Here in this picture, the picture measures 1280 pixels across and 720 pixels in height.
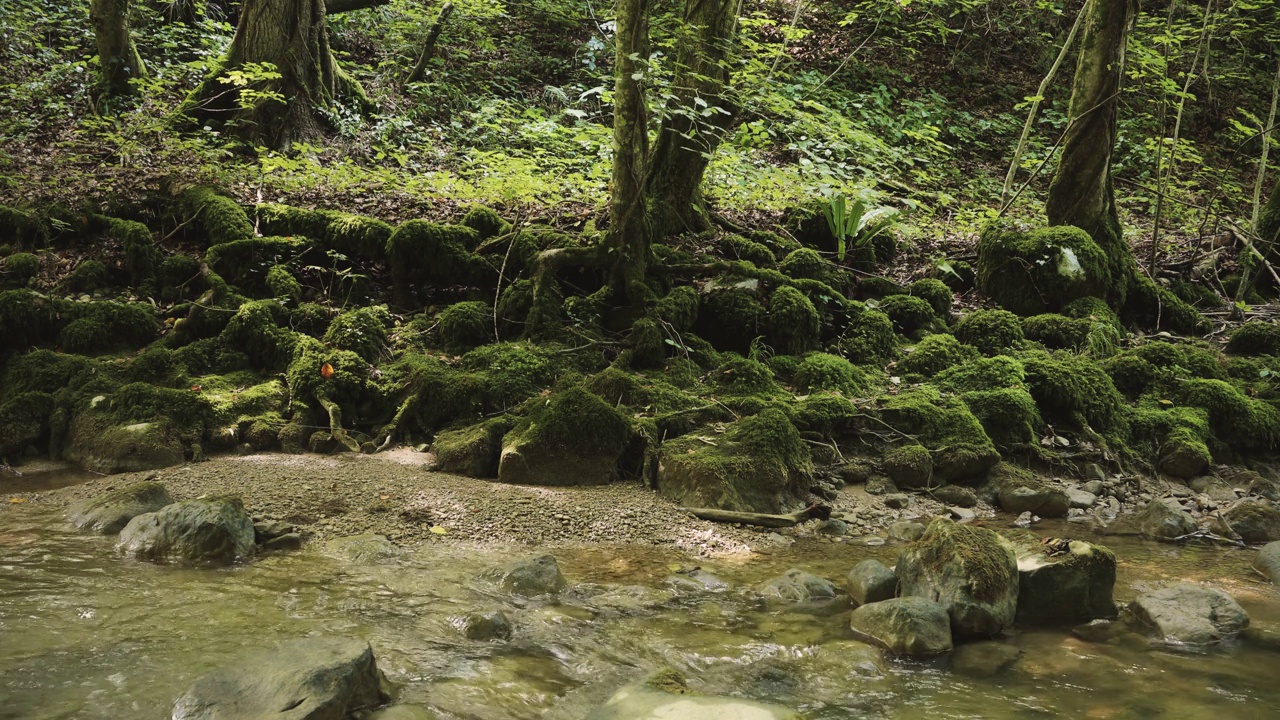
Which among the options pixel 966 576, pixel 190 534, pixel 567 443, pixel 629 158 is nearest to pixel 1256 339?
pixel 966 576

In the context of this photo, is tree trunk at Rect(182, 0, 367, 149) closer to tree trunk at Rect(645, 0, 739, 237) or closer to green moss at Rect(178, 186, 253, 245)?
green moss at Rect(178, 186, 253, 245)

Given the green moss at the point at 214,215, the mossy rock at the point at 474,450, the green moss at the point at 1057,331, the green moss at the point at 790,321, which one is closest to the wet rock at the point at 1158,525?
the green moss at the point at 1057,331

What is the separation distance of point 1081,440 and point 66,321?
942 centimetres

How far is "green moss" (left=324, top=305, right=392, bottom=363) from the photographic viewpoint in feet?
22.9

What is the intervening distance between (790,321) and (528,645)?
5017 mm

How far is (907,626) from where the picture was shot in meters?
3.67

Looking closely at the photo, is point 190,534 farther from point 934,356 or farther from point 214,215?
point 934,356

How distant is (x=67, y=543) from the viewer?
420 centimetres

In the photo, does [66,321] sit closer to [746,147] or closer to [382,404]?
[382,404]

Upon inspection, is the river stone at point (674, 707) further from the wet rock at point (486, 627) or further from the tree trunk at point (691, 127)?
the tree trunk at point (691, 127)

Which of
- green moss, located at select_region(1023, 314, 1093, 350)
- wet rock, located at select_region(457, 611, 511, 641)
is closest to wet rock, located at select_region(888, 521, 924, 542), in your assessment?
wet rock, located at select_region(457, 611, 511, 641)

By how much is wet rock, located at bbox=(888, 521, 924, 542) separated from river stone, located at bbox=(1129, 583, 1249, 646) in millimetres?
1405

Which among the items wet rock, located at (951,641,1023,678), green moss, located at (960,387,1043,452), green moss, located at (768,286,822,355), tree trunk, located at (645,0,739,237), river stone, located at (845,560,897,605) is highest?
tree trunk, located at (645,0,739,237)

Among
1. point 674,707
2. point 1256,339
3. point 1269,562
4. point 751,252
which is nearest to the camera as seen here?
point 674,707
